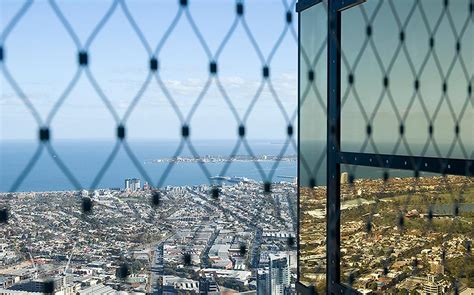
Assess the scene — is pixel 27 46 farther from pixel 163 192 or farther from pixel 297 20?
pixel 297 20

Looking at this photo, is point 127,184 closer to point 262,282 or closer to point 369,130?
point 262,282

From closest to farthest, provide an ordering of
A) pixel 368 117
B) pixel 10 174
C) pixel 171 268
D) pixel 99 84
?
pixel 10 174 → pixel 99 84 → pixel 171 268 → pixel 368 117

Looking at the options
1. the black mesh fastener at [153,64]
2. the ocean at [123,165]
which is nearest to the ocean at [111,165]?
the ocean at [123,165]

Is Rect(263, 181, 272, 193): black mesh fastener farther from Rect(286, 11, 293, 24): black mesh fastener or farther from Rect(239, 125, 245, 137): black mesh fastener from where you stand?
Rect(286, 11, 293, 24): black mesh fastener

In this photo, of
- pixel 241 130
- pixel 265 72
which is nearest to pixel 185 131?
pixel 241 130

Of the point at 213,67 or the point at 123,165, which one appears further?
the point at 213,67

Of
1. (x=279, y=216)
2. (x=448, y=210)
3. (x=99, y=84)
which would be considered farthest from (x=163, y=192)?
(x=448, y=210)
